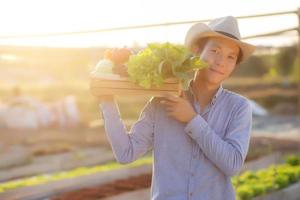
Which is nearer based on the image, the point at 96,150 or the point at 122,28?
the point at 122,28

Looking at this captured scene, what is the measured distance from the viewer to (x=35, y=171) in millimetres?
7688

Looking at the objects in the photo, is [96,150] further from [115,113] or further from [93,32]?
[115,113]

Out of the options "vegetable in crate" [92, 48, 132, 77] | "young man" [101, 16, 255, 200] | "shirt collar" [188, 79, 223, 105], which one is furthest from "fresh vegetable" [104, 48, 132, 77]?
"shirt collar" [188, 79, 223, 105]

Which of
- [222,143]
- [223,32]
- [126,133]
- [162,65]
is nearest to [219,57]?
[223,32]

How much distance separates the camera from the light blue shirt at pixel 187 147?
273 centimetres

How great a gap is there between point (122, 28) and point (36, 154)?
194 inches

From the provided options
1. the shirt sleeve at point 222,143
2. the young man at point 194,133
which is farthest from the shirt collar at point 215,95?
the shirt sleeve at point 222,143

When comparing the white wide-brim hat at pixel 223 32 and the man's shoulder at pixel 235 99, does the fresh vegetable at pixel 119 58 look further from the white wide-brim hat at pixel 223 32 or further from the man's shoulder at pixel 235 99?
the man's shoulder at pixel 235 99

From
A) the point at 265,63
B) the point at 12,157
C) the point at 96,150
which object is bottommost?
the point at 265,63

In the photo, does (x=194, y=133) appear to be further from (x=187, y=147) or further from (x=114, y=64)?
(x=114, y=64)

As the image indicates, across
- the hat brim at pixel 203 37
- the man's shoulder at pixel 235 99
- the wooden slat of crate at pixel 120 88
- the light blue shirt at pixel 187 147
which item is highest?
the hat brim at pixel 203 37

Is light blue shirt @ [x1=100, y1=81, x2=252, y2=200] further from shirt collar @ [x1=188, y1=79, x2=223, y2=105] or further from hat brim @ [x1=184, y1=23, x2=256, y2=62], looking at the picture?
hat brim @ [x1=184, y1=23, x2=256, y2=62]

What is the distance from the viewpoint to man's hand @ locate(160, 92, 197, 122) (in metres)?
2.65

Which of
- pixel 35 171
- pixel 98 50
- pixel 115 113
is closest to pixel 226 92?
pixel 115 113
